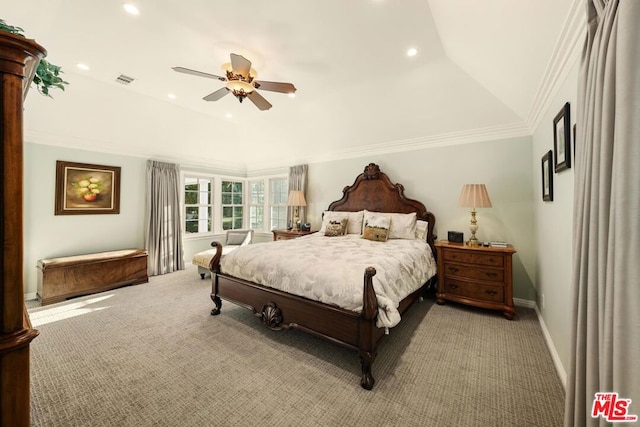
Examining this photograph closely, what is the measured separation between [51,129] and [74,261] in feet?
6.68

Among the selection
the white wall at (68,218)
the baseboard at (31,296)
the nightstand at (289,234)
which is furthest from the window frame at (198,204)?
the baseboard at (31,296)

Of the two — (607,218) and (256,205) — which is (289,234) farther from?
(607,218)

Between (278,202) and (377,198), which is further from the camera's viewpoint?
(278,202)

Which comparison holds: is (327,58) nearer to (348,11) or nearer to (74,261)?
(348,11)

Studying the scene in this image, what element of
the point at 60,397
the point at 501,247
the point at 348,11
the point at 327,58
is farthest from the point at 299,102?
the point at 60,397

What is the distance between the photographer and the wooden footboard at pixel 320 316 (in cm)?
190

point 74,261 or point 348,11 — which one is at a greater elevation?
point 348,11

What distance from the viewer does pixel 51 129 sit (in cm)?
379

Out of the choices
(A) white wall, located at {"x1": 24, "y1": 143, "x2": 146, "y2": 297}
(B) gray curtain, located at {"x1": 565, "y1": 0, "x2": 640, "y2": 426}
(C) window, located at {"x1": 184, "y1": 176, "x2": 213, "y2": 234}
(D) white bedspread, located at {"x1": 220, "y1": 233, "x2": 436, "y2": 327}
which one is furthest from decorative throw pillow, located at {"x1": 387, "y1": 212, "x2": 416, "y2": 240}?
(A) white wall, located at {"x1": 24, "y1": 143, "x2": 146, "y2": 297}

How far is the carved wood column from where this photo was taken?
0.73 meters

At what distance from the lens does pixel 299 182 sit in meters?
5.63

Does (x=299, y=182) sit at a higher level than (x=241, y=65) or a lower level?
lower

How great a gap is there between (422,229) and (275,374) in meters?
2.90

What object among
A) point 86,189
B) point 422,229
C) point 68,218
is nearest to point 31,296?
point 68,218
